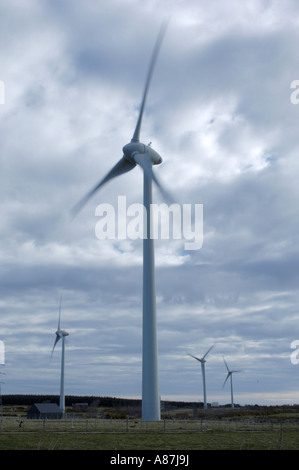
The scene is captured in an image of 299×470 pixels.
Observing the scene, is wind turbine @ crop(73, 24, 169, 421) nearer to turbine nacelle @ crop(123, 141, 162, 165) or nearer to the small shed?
turbine nacelle @ crop(123, 141, 162, 165)

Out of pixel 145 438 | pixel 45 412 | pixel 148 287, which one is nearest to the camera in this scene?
pixel 145 438

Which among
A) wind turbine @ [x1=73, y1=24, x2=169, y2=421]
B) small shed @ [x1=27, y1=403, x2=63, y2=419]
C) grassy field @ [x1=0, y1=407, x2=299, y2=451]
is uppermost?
wind turbine @ [x1=73, y1=24, x2=169, y2=421]

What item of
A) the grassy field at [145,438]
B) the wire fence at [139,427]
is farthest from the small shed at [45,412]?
the grassy field at [145,438]

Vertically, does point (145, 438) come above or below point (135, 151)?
below

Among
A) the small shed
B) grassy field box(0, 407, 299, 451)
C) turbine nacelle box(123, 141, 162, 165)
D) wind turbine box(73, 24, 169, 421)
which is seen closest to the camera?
grassy field box(0, 407, 299, 451)

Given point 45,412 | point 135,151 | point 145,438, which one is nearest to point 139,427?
point 145,438

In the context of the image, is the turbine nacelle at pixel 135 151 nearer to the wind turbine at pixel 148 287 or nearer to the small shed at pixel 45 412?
the wind turbine at pixel 148 287

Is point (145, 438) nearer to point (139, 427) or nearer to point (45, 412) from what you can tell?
point (139, 427)

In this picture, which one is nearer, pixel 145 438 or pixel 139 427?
pixel 145 438

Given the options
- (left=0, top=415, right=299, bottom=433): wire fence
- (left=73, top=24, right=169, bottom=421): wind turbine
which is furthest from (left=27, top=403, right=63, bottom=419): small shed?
(left=73, top=24, right=169, bottom=421): wind turbine

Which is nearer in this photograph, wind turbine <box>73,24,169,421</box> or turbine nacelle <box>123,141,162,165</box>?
wind turbine <box>73,24,169,421</box>

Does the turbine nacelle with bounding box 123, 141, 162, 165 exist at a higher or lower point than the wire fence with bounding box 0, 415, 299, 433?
higher
